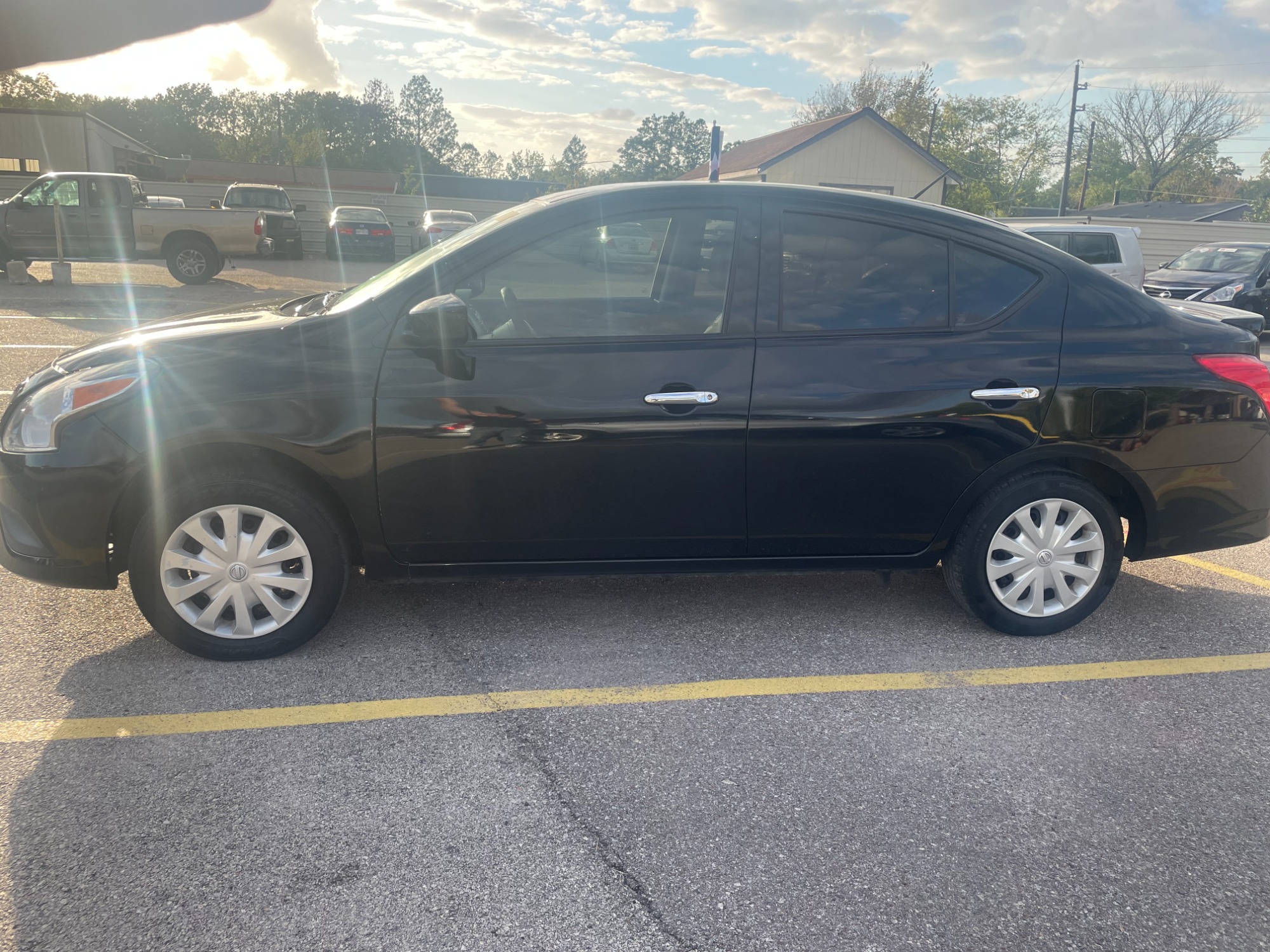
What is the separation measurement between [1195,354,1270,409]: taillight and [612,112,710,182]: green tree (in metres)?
106

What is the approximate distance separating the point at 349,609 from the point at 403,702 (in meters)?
0.89

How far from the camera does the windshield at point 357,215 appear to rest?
2709 cm

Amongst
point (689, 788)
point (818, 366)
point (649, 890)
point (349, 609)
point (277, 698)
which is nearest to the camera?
point (649, 890)

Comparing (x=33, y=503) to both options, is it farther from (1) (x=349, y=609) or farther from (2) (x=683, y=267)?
(2) (x=683, y=267)

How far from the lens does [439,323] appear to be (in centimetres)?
328

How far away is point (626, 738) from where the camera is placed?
306 cm


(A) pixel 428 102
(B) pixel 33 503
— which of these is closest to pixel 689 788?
(B) pixel 33 503

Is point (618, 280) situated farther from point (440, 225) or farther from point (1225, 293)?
point (440, 225)

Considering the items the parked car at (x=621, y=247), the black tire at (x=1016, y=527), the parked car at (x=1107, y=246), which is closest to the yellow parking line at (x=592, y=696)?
the black tire at (x=1016, y=527)

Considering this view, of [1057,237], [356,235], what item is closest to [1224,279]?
[1057,237]

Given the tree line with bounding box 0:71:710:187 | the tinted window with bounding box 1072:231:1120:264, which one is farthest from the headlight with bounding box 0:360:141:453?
the tree line with bounding box 0:71:710:187

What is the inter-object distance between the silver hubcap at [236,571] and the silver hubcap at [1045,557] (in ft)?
9.08

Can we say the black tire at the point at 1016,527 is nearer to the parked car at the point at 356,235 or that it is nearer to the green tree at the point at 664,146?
the parked car at the point at 356,235

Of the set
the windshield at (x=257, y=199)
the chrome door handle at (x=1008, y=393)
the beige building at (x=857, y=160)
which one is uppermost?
the beige building at (x=857, y=160)
